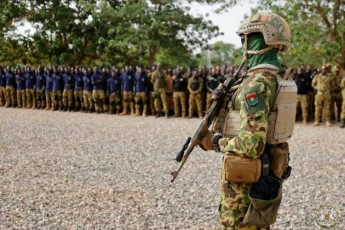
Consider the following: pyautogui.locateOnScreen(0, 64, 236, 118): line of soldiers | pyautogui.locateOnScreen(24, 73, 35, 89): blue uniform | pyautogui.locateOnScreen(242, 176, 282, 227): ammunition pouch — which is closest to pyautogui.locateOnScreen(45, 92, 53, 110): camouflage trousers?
pyautogui.locateOnScreen(0, 64, 236, 118): line of soldiers

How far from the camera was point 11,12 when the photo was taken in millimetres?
19453

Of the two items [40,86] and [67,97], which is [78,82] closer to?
[67,97]

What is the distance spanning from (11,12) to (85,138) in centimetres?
1256

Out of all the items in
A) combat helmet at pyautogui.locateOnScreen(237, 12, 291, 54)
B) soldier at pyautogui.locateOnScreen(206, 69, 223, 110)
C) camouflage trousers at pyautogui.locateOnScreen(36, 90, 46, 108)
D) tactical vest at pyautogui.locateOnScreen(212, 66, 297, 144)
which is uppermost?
combat helmet at pyautogui.locateOnScreen(237, 12, 291, 54)

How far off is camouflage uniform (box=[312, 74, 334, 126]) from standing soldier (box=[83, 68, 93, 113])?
730cm

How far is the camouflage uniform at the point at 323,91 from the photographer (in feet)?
36.8

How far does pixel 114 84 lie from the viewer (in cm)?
1428

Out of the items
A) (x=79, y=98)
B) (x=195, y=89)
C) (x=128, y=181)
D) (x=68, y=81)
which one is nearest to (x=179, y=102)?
(x=195, y=89)

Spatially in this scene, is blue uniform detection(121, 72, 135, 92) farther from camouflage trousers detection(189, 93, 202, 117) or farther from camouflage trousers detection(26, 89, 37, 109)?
camouflage trousers detection(26, 89, 37, 109)

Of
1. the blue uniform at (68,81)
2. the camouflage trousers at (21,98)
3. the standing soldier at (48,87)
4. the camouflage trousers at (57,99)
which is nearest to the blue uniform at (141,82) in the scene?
the blue uniform at (68,81)

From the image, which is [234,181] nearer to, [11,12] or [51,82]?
[51,82]

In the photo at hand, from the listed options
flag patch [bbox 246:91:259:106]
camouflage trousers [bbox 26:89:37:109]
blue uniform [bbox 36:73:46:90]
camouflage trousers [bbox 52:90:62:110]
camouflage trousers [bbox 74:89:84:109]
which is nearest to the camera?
flag patch [bbox 246:91:259:106]

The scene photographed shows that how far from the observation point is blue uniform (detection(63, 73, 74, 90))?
50.4 ft

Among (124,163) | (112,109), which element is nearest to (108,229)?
(124,163)
